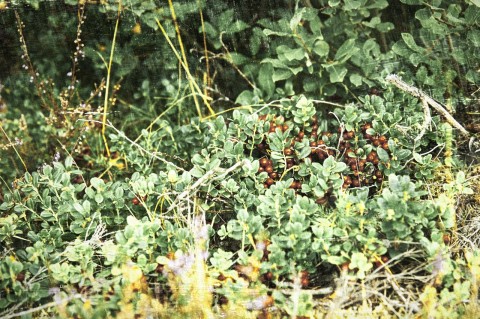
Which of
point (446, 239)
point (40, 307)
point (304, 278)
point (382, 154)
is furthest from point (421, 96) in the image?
point (40, 307)

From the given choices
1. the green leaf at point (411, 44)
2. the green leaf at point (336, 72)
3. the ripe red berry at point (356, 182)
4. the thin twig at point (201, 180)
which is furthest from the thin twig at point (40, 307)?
the green leaf at point (411, 44)

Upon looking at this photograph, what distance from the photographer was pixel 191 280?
6.31 feet

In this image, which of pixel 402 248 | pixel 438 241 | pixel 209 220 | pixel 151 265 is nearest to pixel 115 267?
pixel 151 265

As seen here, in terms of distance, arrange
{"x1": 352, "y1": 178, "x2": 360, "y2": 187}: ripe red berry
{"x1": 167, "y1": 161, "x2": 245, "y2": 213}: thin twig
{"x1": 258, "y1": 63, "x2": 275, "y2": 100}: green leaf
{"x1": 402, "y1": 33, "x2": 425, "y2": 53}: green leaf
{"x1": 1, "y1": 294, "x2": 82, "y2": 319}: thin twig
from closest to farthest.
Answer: {"x1": 1, "y1": 294, "x2": 82, "y2": 319}: thin twig
{"x1": 167, "y1": 161, "x2": 245, "y2": 213}: thin twig
{"x1": 352, "y1": 178, "x2": 360, "y2": 187}: ripe red berry
{"x1": 402, "y1": 33, "x2": 425, "y2": 53}: green leaf
{"x1": 258, "y1": 63, "x2": 275, "y2": 100}: green leaf

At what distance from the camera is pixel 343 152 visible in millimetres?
2385

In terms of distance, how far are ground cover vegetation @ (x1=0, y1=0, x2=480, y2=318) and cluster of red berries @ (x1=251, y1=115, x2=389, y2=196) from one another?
0.01 m

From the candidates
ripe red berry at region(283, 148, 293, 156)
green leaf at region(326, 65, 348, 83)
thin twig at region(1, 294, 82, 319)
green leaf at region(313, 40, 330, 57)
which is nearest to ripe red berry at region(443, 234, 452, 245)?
ripe red berry at region(283, 148, 293, 156)

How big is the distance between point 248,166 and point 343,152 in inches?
20.2

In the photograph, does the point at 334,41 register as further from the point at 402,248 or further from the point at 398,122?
the point at 402,248

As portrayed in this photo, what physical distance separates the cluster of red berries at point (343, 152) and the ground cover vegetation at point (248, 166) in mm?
11

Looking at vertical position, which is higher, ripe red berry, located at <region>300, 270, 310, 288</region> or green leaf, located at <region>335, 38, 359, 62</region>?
green leaf, located at <region>335, 38, 359, 62</region>

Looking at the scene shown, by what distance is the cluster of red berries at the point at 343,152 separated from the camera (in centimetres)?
229

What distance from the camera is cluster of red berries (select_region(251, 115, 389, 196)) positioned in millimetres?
2291

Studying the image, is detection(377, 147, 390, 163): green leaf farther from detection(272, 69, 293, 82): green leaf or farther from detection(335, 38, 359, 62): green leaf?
detection(272, 69, 293, 82): green leaf
